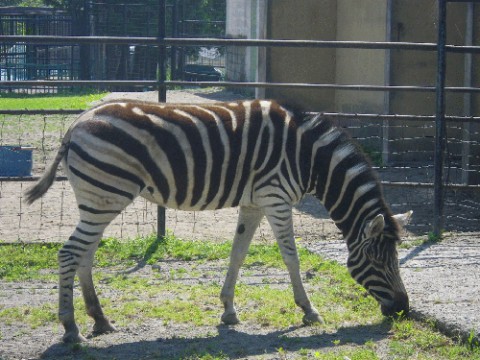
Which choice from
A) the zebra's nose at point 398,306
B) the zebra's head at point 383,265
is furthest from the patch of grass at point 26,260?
the zebra's nose at point 398,306

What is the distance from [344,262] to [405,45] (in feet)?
7.41

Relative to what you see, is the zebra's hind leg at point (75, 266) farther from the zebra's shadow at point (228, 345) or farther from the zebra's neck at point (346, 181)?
the zebra's neck at point (346, 181)

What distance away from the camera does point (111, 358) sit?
18.0 feet

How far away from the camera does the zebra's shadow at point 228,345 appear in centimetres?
553

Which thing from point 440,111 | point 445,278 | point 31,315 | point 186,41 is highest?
point 186,41

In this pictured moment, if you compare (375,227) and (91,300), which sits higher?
(375,227)

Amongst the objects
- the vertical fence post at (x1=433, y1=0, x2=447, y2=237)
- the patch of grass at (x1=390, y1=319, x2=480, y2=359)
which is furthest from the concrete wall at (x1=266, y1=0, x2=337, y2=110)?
the patch of grass at (x1=390, y1=319, x2=480, y2=359)

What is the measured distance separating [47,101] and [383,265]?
610 inches

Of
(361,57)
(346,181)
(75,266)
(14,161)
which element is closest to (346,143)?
(346,181)

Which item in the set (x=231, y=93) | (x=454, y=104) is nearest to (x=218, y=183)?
(x=454, y=104)

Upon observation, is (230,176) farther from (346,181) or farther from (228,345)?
(228,345)

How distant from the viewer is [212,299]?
6906 millimetres

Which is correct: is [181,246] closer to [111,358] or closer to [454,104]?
[111,358]

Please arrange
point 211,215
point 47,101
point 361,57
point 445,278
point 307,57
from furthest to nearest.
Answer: point 47,101, point 307,57, point 361,57, point 211,215, point 445,278
